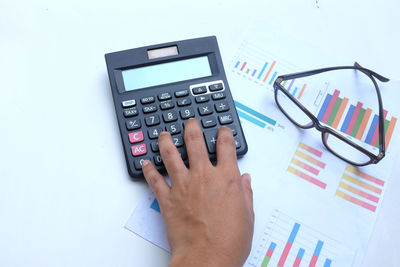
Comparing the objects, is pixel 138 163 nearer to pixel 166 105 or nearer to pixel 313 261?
pixel 166 105

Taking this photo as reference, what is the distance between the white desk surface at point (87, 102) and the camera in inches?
18.9

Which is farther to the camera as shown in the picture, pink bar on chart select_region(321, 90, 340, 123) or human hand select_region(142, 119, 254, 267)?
pink bar on chart select_region(321, 90, 340, 123)

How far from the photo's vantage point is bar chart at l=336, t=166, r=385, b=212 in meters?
0.52

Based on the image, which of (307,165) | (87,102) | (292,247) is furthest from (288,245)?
(87,102)

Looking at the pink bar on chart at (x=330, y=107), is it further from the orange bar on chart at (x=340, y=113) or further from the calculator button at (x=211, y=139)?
the calculator button at (x=211, y=139)

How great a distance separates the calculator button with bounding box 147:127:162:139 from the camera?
1.66 feet

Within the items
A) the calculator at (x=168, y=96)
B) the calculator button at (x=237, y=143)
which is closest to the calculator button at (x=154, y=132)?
the calculator at (x=168, y=96)

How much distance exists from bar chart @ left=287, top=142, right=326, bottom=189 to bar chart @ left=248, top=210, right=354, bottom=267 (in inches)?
2.5

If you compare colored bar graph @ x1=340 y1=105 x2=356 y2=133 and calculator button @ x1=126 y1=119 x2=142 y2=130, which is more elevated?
colored bar graph @ x1=340 y1=105 x2=356 y2=133

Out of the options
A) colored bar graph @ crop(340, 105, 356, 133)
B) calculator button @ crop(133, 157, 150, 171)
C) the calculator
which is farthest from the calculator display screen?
colored bar graph @ crop(340, 105, 356, 133)

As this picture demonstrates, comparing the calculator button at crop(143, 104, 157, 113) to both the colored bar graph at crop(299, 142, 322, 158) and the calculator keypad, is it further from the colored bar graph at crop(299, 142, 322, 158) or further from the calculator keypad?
the colored bar graph at crop(299, 142, 322, 158)

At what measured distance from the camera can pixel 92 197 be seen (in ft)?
1.64

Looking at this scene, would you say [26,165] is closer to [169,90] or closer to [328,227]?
[169,90]

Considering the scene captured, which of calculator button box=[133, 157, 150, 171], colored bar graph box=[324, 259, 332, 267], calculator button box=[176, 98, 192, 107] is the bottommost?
colored bar graph box=[324, 259, 332, 267]
